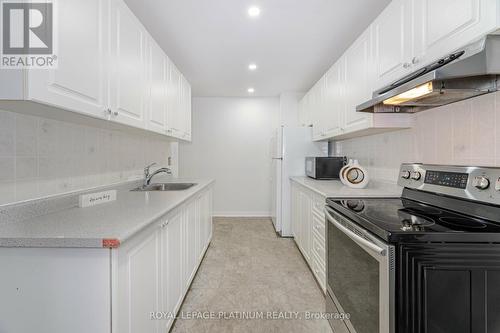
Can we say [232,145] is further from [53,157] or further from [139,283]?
[139,283]

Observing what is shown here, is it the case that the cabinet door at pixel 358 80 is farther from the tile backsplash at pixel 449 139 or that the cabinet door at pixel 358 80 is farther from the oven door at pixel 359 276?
the oven door at pixel 359 276

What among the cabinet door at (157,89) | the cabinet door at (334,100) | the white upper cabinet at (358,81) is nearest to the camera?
the white upper cabinet at (358,81)

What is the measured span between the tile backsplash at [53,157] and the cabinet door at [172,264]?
0.69 m

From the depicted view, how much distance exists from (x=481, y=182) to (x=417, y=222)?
38cm

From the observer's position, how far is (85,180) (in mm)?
1685

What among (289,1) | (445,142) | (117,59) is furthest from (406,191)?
(117,59)

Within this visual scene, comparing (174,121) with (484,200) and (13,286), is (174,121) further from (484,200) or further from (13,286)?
(484,200)

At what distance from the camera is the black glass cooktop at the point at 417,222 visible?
0.92 m

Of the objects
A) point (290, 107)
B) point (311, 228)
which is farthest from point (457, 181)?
point (290, 107)

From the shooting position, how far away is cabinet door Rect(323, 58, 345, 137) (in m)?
2.46

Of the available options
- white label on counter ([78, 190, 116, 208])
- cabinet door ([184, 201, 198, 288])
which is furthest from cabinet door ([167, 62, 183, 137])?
white label on counter ([78, 190, 116, 208])

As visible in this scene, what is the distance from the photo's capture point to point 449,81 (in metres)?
1.22

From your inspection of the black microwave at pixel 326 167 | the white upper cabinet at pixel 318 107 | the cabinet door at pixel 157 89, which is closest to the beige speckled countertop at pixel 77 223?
the cabinet door at pixel 157 89

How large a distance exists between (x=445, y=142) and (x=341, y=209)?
869 mm
